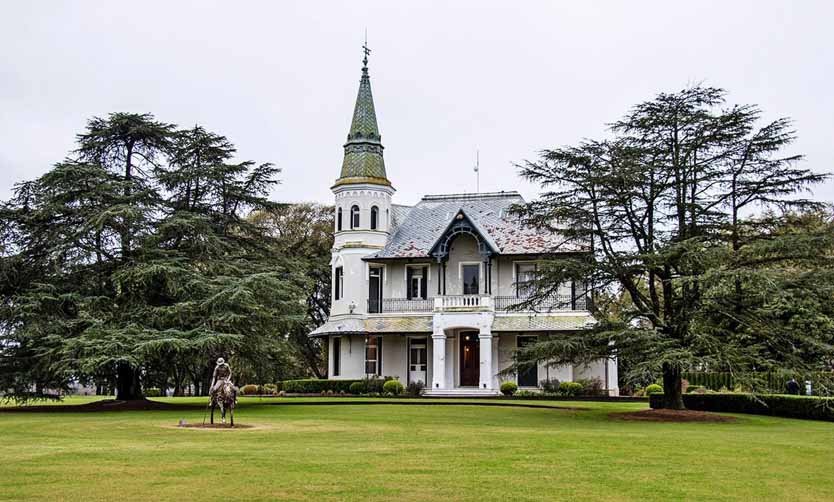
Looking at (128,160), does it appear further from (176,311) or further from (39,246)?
(176,311)

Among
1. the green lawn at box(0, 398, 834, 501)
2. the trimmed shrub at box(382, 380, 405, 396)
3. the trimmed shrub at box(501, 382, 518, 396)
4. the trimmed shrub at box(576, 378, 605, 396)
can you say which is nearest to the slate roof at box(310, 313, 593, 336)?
the trimmed shrub at box(576, 378, 605, 396)

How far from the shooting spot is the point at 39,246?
1422 inches

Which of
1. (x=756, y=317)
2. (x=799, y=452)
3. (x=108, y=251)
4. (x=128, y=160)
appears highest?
(x=128, y=160)

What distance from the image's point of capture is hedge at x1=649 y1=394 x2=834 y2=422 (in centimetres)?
2978

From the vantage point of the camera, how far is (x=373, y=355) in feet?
169

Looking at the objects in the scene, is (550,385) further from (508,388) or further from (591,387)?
(508,388)

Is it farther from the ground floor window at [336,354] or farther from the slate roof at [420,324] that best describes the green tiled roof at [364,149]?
the ground floor window at [336,354]

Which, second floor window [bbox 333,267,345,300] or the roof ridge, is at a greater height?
the roof ridge

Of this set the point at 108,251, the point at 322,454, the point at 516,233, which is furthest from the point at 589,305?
the point at 322,454

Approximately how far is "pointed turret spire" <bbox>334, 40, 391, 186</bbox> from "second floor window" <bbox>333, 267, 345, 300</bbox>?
473 cm

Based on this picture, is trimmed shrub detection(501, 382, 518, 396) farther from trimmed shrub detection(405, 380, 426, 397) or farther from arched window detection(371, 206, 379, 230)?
arched window detection(371, 206, 379, 230)

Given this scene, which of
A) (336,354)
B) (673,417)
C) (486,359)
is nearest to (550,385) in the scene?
(486,359)

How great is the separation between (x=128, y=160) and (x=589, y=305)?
22.9 meters

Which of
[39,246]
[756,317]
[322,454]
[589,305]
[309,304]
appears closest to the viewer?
[322,454]
